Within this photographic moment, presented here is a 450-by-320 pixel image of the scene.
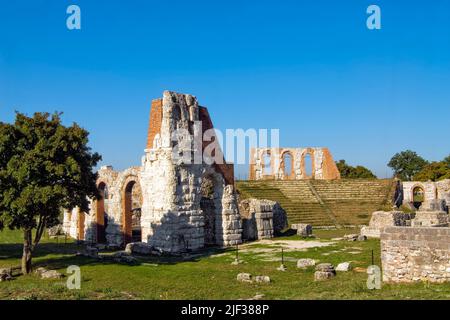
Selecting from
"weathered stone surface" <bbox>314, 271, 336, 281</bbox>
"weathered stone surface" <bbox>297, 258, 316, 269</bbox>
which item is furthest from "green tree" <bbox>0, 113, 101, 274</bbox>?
"weathered stone surface" <bbox>314, 271, 336, 281</bbox>

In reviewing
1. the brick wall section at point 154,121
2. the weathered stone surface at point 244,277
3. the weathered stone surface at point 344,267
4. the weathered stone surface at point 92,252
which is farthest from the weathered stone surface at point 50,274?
the weathered stone surface at point 344,267

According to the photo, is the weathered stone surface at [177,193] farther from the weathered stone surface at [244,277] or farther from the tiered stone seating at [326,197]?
the tiered stone seating at [326,197]

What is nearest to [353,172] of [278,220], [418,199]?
[418,199]

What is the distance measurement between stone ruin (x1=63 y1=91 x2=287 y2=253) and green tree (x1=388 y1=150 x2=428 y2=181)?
5664 centimetres

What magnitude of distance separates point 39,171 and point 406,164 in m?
73.9

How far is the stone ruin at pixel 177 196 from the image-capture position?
2353 centimetres

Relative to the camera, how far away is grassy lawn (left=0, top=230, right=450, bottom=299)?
12352 millimetres

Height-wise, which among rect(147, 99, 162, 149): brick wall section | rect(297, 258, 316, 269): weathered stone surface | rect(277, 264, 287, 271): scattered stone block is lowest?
rect(277, 264, 287, 271): scattered stone block

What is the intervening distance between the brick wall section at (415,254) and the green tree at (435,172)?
53481 mm

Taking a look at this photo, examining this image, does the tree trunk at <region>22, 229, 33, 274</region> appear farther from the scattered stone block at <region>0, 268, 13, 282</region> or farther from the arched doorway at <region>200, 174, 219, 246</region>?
the arched doorway at <region>200, 174, 219, 246</region>

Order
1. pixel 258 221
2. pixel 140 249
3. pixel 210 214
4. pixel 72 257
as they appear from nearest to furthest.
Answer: pixel 72 257
pixel 140 249
pixel 210 214
pixel 258 221

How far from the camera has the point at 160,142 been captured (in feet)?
79.6

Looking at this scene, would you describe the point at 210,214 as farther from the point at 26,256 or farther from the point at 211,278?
the point at 26,256

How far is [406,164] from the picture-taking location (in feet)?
266
